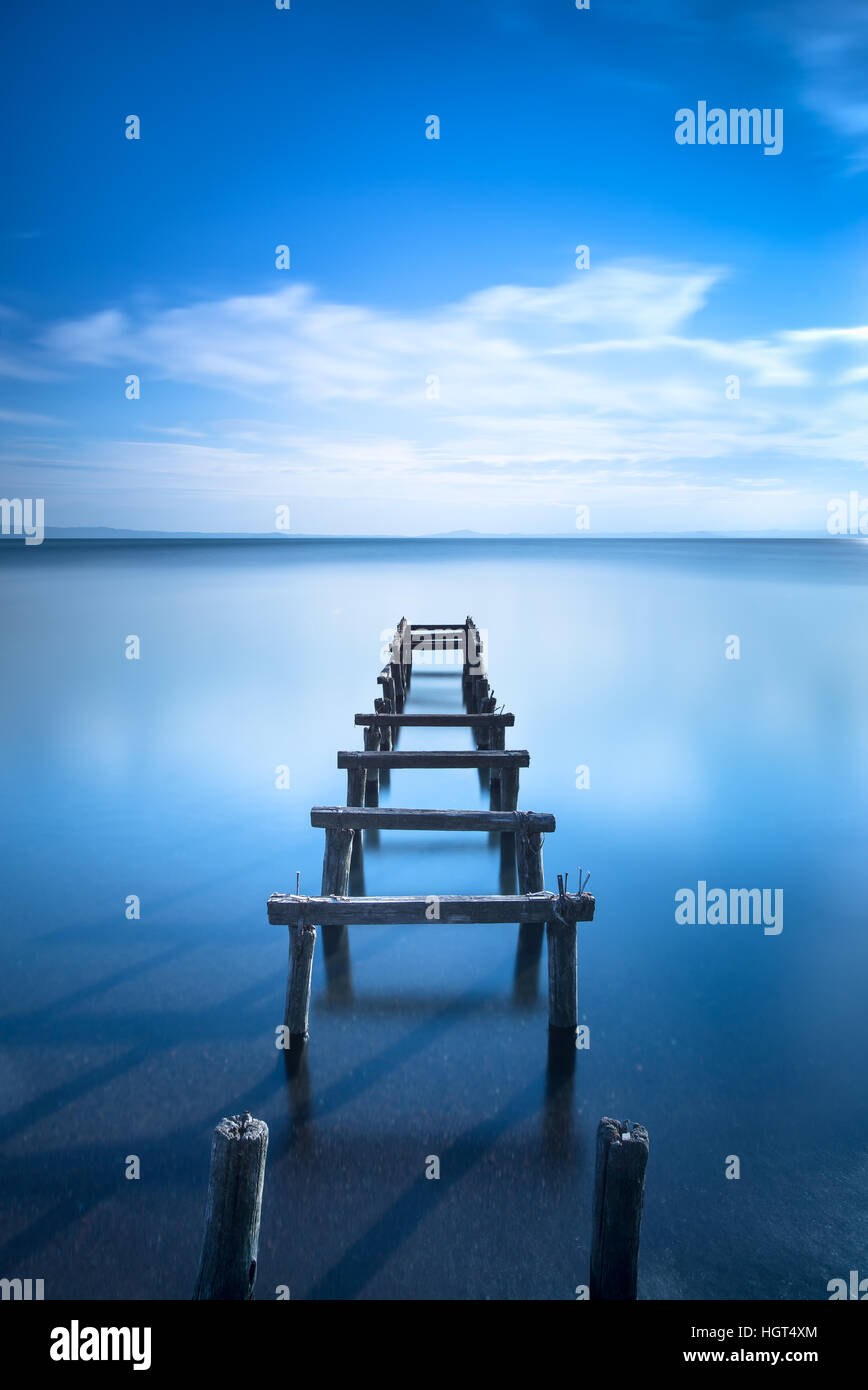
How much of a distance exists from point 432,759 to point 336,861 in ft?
7.57

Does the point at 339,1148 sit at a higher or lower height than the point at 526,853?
lower

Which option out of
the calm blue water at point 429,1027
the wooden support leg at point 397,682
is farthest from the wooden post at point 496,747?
the wooden support leg at point 397,682

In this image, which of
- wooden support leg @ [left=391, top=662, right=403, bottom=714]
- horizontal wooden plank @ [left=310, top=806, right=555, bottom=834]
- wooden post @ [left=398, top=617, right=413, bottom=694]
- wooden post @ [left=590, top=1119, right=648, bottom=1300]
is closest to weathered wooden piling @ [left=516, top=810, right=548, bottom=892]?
horizontal wooden plank @ [left=310, top=806, right=555, bottom=834]

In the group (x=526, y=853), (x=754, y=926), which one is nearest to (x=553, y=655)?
(x=754, y=926)

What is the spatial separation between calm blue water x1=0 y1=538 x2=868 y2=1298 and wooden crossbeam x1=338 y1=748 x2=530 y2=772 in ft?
7.42

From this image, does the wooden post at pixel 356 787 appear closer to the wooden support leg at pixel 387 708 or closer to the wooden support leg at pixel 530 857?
the wooden support leg at pixel 387 708

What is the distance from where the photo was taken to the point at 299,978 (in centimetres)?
816

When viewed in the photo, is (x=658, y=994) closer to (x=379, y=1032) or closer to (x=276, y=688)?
(x=379, y=1032)

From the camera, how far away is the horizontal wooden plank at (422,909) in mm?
7699

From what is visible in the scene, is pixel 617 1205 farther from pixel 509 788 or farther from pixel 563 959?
pixel 509 788

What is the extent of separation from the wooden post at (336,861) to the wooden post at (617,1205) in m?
5.34
